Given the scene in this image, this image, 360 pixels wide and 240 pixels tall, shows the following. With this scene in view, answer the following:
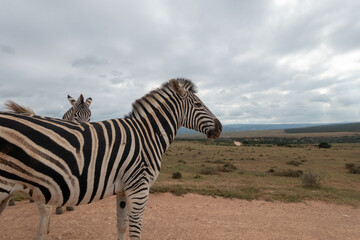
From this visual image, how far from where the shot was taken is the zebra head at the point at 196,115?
4.07 metres

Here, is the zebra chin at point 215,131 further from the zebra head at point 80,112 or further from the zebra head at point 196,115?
the zebra head at point 80,112

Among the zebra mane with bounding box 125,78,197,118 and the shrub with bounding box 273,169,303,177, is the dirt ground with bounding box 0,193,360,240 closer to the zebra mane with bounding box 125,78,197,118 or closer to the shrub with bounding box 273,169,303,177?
the zebra mane with bounding box 125,78,197,118

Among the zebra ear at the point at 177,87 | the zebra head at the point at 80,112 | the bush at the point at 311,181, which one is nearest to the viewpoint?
the zebra ear at the point at 177,87

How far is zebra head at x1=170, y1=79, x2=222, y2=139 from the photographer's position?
407cm

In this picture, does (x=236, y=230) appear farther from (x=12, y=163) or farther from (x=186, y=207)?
(x=12, y=163)

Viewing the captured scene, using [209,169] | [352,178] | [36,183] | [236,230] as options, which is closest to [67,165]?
[36,183]

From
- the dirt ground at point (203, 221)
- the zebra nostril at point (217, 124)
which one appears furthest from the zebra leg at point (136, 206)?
the dirt ground at point (203, 221)

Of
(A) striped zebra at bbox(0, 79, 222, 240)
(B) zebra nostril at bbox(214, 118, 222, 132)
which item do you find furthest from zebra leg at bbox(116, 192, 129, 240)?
(B) zebra nostril at bbox(214, 118, 222, 132)

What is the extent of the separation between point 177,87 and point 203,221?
4.81 m

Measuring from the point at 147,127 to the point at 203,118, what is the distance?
1.09 meters

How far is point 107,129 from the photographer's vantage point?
129 inches

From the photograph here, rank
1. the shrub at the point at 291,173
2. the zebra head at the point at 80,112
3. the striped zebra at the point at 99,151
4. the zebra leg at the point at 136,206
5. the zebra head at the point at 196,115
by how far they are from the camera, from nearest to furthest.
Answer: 1. the striped zebra at the point at 99,151
2. the zebra leg at the point at 136,206
3. the zebra head at the point at 196,115
4. the zebra head at the point at 80,112
5. the shrub at the point at 291,173

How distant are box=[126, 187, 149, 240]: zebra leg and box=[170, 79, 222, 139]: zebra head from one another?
152 cm

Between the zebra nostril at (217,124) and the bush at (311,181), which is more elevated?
the zebra nostril at (217,124)
